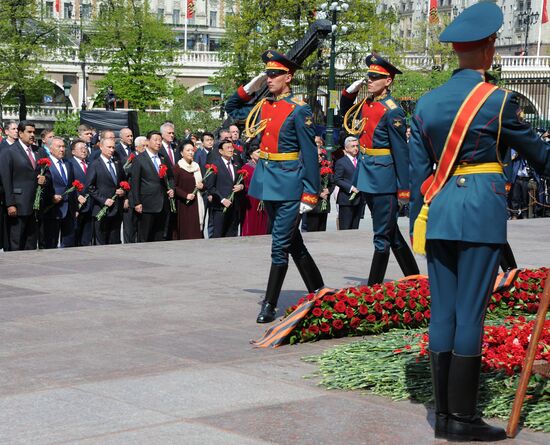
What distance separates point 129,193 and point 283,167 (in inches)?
267

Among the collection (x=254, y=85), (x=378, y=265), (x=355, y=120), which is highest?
(x=254, y=85)

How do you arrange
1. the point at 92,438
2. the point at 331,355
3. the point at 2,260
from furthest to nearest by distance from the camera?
1. the point at 2,260
2. the point at 331,355
3. the point at 92,438

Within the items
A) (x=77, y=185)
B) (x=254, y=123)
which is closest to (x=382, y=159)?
(x=254, y=123)

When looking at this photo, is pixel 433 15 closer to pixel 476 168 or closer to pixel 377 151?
pixel 377 151

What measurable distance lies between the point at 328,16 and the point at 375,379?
3679cm

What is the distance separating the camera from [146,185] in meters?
15.9

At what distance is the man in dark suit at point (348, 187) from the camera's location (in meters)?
17.2

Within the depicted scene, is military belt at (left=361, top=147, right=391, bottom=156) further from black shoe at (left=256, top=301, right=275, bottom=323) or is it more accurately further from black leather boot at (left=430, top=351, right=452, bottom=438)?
black leather boot at (left=430, top=351, right=452, bottom=438)

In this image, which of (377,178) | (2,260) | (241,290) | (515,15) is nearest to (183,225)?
(2,260)

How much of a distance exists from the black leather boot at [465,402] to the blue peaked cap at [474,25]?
5.18 ft

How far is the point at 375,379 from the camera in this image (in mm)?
7055

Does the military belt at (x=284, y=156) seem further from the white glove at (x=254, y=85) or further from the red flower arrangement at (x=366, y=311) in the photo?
the red flower arrangement at (x=366, y=311)

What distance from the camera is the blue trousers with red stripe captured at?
583 cm

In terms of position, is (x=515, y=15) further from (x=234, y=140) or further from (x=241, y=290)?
(x=241, y=290)
